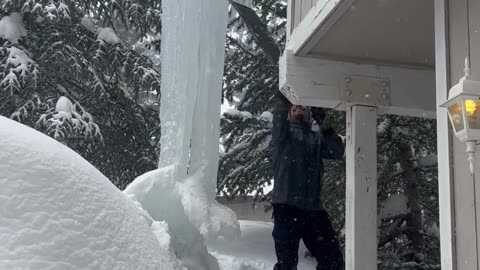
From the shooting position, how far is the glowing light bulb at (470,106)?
1700 millimetres

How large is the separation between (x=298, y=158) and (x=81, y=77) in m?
6.49

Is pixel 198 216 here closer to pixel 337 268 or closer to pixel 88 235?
pixel 337 268

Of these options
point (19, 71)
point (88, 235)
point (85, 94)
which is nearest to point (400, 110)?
point (88, 235)

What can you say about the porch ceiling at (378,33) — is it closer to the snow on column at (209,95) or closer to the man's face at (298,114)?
the man's face at (298,114)

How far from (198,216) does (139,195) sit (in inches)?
17.4

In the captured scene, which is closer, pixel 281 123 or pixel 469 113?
pixel 469 113

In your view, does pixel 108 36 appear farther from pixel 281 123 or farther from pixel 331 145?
pixel 331 145

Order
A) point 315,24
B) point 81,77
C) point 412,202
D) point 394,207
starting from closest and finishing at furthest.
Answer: point 315,24 < point 412,202 < point 394,207 < point 81,77

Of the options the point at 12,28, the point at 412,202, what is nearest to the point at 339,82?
the point at 412,202

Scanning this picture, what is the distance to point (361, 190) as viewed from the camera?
3342mm

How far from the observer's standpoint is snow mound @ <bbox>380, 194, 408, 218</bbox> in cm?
586

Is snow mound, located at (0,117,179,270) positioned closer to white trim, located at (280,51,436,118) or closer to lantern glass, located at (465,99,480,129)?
lantern glass, located at (465,99,480,129)

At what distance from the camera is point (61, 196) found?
5.85ft

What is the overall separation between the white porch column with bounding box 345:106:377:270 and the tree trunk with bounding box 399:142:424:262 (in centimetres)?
254
